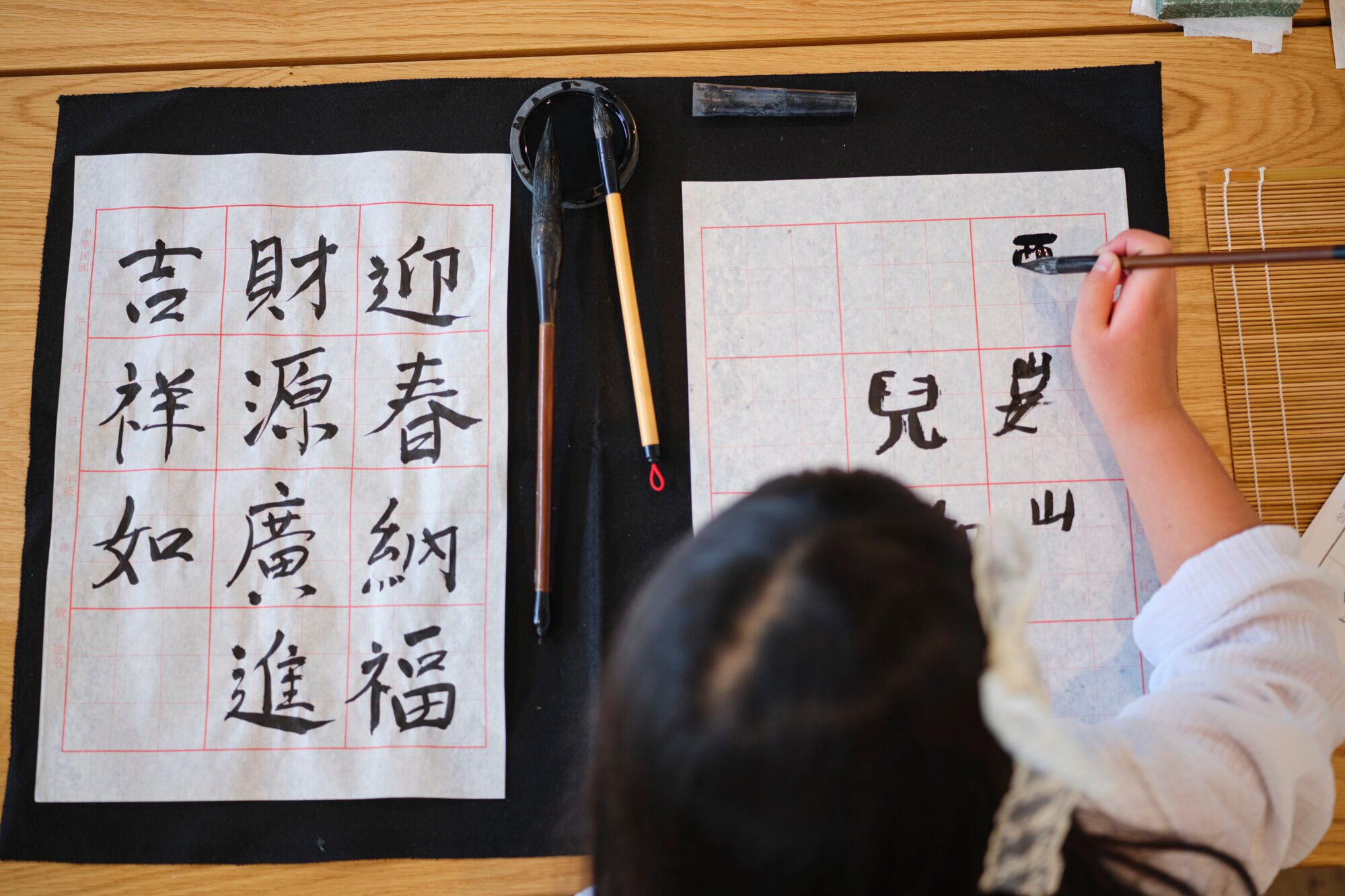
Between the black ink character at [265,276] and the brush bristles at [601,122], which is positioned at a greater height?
the brush bristles at [601,122]

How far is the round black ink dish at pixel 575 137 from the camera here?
1.95 ft

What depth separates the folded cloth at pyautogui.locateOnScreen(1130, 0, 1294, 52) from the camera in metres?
0.60

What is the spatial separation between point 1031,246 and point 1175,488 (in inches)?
7.3

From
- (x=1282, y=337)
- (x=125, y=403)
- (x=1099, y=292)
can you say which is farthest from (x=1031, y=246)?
(x=125, y=403)

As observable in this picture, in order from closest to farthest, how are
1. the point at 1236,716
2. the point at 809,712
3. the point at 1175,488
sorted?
the point at 809,712 < the point at 1236,716 < the point at 1175,488

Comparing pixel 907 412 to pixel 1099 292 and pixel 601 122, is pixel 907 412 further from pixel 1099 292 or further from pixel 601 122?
pixel 601 122

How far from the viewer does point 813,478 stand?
1.10 feet

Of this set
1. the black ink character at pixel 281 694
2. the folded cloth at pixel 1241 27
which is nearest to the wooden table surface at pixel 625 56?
the folded cloth at pixel 1241 27

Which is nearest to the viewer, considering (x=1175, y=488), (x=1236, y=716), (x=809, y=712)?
(x=809, y=712)

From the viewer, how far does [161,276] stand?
1.98 feet

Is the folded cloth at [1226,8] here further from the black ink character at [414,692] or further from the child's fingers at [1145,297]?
the black ink character at [414,692]

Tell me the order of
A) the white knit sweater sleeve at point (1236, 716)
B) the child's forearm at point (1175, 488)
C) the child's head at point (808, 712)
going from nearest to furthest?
the child's head at point (808, 712)
the white knit sweater sleeve at point (1236, 716)
the child's forearm at point (1175, 488)

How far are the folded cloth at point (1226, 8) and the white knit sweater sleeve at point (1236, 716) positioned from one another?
37 cm

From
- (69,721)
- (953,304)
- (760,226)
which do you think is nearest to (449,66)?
(760,226)
